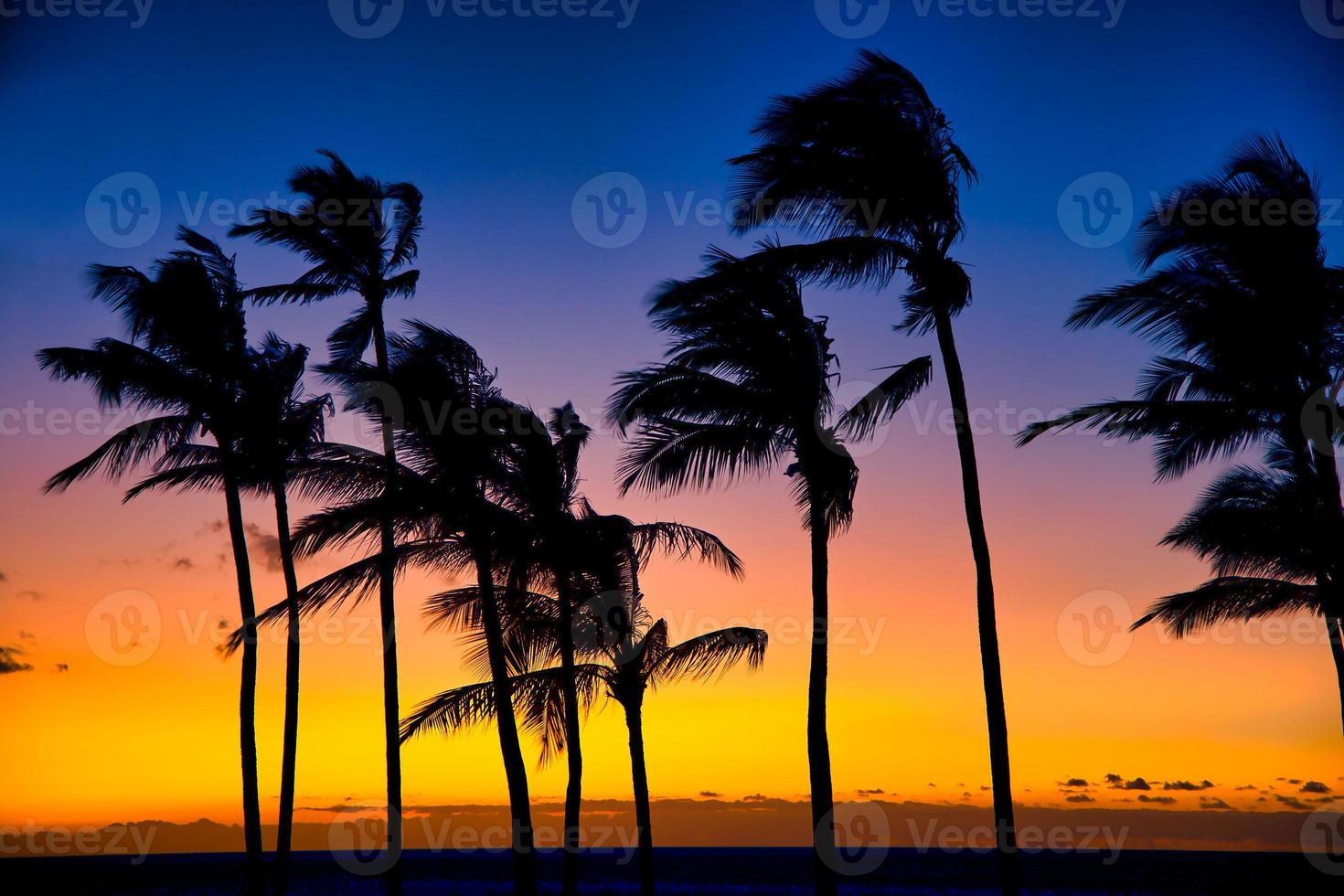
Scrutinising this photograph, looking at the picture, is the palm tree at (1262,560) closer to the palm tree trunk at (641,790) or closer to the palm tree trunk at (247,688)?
the palm tree trunk at (641,790)

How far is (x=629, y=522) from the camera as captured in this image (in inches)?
874

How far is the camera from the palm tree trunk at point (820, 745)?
16.8 m

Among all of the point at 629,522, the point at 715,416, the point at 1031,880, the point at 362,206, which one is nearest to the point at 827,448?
the point at 715,416

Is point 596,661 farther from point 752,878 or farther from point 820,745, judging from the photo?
point 752,878

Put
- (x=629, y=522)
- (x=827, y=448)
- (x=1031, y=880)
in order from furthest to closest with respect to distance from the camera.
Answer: (x=1031, y=880), (x=629, y=522), (x=827, y=448)

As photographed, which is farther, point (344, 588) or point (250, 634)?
point (250, 634)

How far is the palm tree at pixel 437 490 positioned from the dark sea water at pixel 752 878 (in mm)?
27719

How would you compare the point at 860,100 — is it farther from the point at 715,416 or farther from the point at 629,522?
the point at 629,522

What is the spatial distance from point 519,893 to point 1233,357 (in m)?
14.9

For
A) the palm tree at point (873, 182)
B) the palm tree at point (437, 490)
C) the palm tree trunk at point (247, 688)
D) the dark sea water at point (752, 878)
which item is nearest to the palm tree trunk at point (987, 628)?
the palm tree at point (873, 182)

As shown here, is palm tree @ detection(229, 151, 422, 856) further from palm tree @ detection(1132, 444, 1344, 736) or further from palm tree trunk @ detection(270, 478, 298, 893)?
palm tree @ detection(1132, 444, 1344, 736)

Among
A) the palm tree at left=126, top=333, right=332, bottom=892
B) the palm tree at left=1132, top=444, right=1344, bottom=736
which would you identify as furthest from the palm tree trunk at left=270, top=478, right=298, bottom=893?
the palm tree at left=1132, top=444, right=1344, bottom=736

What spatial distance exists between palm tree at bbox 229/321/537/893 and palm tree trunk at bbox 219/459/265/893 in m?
2.91

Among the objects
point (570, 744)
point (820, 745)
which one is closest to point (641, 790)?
point (570, 744)
